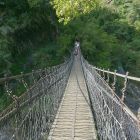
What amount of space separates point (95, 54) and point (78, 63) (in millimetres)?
3230

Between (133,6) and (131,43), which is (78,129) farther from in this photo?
(133,6)

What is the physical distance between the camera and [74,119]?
26.6ft

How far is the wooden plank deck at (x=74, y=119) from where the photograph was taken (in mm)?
7121

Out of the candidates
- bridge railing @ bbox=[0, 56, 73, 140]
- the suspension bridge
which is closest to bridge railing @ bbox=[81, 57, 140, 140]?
the suspension bridge

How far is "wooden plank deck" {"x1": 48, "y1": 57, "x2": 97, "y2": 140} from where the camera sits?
7121mm

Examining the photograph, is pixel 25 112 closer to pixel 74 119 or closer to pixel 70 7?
pixel 74 119

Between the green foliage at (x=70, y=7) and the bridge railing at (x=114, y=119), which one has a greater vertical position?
the green foliage at (x=70, y=7)

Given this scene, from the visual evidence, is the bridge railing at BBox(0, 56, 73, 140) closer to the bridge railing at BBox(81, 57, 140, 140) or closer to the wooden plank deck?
the wooden plank deck

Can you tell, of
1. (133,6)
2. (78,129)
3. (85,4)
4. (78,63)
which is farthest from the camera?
(133,6)

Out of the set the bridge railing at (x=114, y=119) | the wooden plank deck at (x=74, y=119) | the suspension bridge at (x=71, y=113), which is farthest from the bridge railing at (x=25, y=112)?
the bridge railing at (x=114, y=119)

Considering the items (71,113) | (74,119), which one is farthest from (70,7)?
(74,119)

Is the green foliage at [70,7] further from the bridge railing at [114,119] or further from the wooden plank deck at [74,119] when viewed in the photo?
the bridge railing at [114,119]

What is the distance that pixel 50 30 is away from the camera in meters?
23.0

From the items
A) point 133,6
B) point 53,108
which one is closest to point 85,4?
point 133,6
